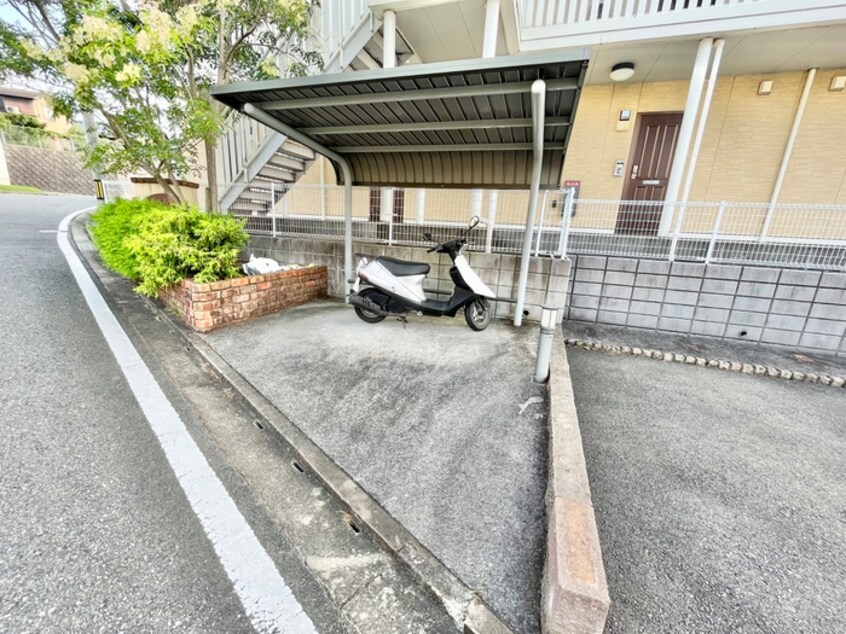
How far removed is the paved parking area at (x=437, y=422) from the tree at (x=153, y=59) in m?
2.82

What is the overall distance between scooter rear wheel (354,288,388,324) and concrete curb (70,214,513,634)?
65.2 inches

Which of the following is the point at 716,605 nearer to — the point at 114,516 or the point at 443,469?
the point at 443,469

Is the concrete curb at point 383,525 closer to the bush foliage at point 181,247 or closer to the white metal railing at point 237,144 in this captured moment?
the bush foliage at point 181,247

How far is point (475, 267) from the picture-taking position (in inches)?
175

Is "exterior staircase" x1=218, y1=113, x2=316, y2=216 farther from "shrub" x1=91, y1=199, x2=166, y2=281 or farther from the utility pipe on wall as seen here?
the utility pipe on wall

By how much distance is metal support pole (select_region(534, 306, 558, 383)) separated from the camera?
8.37 ft

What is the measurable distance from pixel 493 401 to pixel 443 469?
2.61 feet

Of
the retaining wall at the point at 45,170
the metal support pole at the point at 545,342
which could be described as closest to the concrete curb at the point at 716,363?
the metal support pole at the point at 545,342

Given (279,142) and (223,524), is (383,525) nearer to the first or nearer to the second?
(223,524)

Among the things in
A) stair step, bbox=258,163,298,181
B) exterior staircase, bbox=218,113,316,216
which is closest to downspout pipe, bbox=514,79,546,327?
exterior staircase, bbox=218,113,316,216

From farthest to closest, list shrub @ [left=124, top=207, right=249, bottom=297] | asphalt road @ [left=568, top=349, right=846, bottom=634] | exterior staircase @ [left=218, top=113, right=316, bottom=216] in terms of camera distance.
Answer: exterior staircase @ [left=218, top=113, right=316, bottom=216] < shrub @ [left=124, top=207, right=249, bottom=297] < asphalt road @ [left=568, top=349, right=846, bottom=634]

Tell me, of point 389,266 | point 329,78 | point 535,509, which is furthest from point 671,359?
point 329,78

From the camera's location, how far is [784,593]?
134cm

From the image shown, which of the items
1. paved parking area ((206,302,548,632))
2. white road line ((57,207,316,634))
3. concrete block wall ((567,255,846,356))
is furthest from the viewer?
concrete block wall ((567,255,846,356))
